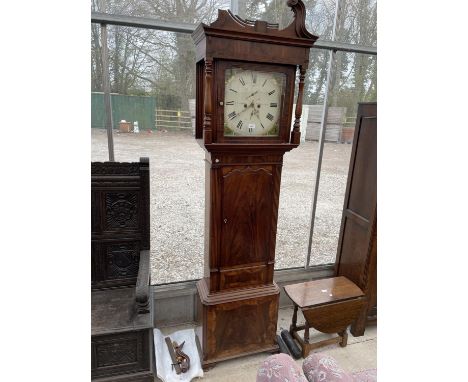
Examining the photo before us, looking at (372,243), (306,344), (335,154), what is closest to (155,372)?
(306,344)

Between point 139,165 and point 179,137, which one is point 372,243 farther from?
point 139,165

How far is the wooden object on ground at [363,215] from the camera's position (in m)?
2.13

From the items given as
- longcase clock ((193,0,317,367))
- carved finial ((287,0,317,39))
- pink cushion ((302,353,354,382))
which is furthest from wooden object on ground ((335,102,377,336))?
pink cushion ((302,353,354,382))

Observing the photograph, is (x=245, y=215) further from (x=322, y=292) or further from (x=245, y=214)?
(x=322, y=292)

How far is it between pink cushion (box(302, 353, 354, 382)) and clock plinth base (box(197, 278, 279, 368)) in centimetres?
85

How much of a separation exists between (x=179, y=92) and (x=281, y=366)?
1687mm

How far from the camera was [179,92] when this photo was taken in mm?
2023

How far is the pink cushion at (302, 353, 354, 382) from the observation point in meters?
0.98

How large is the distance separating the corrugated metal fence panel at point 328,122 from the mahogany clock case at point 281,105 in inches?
26.7

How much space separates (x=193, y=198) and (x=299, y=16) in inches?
52.2

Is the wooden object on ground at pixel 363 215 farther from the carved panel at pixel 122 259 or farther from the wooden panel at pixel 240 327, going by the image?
the carved panel at pixel 122 259

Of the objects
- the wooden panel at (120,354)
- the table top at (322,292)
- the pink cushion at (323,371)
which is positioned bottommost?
the wooden panel at (120,354)

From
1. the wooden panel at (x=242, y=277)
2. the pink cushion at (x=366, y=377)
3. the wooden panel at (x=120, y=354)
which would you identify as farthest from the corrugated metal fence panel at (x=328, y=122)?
the wooden panel at (x=120, y=354)

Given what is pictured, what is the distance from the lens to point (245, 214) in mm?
1804
